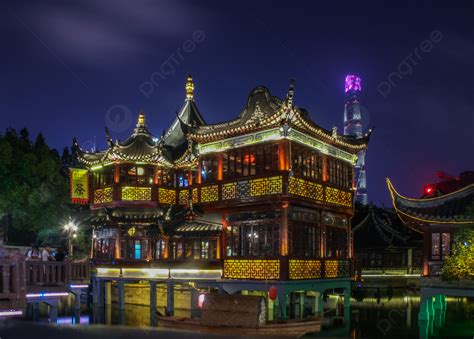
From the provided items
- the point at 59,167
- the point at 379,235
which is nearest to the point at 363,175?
the point at 379,235

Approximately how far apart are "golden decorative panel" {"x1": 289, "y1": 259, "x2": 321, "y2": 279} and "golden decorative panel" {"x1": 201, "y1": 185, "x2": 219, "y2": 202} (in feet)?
14.9

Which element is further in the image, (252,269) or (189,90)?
(189,90)

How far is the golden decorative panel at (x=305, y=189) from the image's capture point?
2262cm

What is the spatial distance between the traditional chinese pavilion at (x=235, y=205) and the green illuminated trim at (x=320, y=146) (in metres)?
0.05

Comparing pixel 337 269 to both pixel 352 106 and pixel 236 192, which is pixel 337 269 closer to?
pixel 236 192

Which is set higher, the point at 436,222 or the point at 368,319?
the point at 436,222

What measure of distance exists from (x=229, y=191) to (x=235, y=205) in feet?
2.22

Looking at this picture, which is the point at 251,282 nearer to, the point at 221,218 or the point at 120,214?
the point at 221,218

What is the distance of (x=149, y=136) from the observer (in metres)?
30.8

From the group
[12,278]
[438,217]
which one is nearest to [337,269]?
[438,217]

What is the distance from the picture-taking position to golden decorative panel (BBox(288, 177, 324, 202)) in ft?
74.2

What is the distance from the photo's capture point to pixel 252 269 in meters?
23.2

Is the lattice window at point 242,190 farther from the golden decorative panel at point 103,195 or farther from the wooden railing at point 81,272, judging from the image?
the golden decorative panel at point 103,195

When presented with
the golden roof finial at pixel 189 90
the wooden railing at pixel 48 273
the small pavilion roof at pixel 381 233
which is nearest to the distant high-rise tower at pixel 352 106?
the small pavilion roof at pixel 381 233
